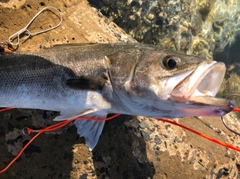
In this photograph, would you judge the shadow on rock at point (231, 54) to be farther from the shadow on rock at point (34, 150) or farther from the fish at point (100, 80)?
the shadow on rock at point (34, 150)

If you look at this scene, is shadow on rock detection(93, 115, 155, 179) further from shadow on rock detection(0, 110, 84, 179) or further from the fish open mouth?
the fish open mouth

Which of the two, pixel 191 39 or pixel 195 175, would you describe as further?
pixel 191 39

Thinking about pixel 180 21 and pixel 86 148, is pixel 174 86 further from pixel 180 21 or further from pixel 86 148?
pixel 180 21

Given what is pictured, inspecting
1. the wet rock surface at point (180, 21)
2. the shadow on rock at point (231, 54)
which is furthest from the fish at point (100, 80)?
the shadow on rock at point (231, 54)

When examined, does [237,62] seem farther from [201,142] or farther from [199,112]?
[199,112]

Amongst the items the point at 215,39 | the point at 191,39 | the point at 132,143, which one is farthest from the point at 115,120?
the point at 215,39

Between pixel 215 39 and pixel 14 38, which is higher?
pixel 14 38

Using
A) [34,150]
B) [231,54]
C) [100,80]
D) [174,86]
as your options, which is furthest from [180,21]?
[34,150]
